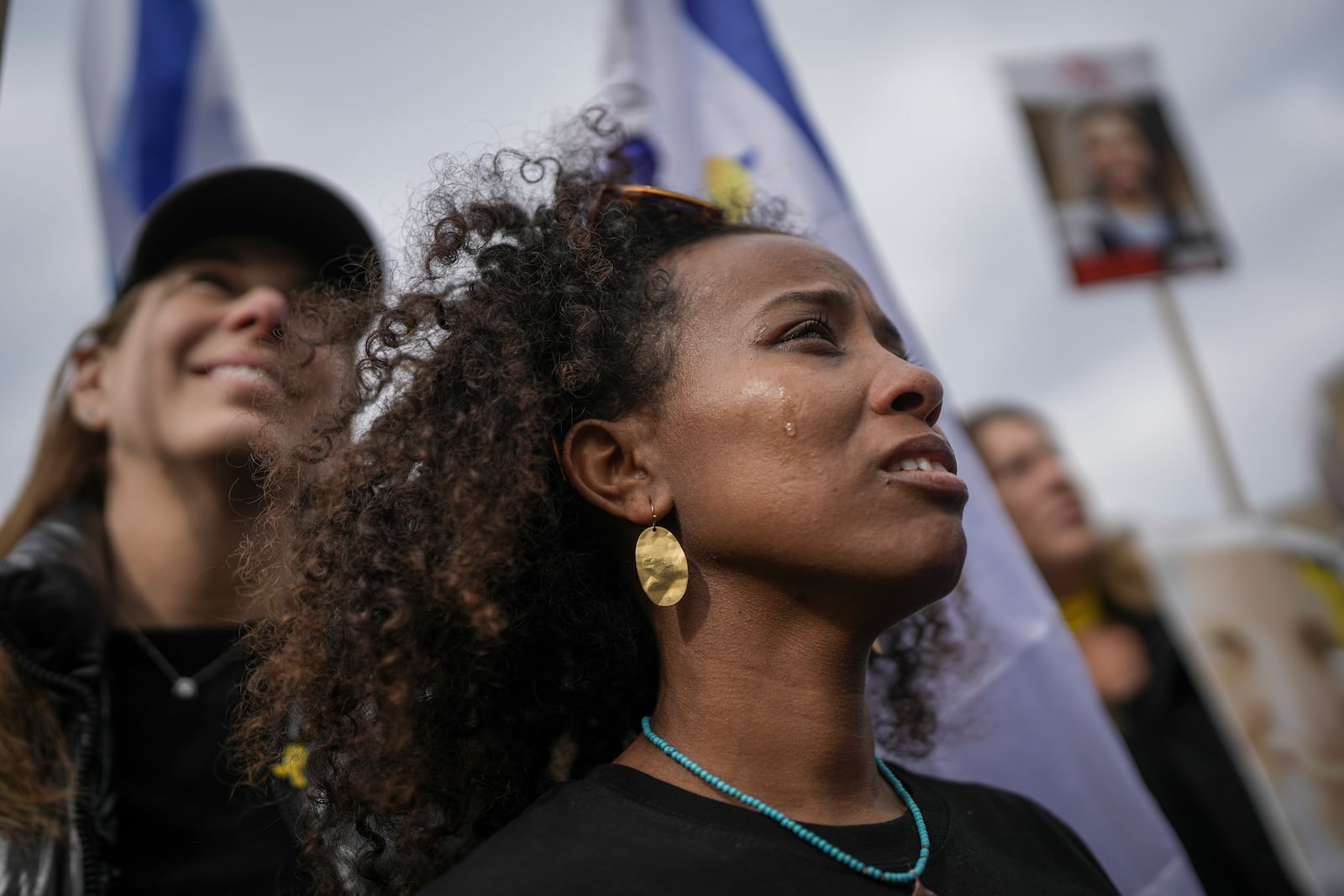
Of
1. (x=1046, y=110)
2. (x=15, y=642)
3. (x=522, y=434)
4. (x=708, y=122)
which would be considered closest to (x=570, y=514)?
(x=522, y=434)

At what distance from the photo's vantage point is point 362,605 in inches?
85.4

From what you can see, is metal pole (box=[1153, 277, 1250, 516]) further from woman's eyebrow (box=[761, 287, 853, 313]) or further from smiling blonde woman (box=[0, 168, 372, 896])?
smiling blonde woman (box=[0, 168, 372, 896])

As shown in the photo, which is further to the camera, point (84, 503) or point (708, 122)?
point (708, 122)

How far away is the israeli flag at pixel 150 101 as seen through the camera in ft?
16.1

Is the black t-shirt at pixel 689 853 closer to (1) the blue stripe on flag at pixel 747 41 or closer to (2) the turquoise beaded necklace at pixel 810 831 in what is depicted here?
(2) the turquoise beaded necklace at pixel 810 831

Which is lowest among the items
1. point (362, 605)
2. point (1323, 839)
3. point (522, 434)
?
point (1323, 839)

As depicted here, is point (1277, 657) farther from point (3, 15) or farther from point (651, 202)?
point (3, 15)

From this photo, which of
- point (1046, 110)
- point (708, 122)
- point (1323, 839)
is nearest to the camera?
point (1323, 839)

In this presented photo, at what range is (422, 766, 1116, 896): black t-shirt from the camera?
1797mm

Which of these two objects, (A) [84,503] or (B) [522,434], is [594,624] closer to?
(B) [522,434]

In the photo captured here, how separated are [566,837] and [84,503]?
2.04 meters

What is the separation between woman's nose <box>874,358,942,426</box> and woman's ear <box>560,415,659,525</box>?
514 mm

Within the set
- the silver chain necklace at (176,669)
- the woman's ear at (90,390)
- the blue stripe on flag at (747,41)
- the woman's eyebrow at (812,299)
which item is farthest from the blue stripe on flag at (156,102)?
the woman's eyebrow at (812,299)

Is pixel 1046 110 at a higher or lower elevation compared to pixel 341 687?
higher
